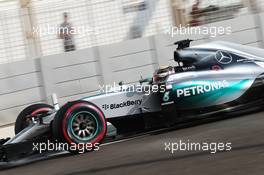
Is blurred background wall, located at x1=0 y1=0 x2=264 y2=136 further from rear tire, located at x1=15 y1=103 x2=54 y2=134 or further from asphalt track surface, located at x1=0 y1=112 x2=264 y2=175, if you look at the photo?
asphalt track surface, located at x1=0 y1=112 x2=264 y2=175

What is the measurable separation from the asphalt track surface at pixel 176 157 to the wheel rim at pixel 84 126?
278 mm

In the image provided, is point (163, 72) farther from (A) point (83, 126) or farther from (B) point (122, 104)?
(A) point (83, 126)

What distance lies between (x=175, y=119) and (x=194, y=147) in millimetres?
1885

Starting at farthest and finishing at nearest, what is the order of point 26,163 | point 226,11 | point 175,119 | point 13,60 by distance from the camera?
point 226,11, point 13,60, point 175,119, point 26,163

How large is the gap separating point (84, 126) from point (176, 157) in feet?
6.79

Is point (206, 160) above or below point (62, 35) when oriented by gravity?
below

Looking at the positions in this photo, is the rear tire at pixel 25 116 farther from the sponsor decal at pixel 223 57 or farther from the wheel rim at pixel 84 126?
the sponsor decal at pixel 223 57

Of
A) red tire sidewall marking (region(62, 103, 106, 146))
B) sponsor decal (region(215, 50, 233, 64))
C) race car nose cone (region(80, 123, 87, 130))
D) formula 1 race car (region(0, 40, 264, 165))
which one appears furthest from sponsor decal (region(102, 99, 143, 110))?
sponsor decal (region(215, 50, 233, 64))

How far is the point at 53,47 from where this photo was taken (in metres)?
12.8

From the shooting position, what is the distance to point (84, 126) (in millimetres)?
8594

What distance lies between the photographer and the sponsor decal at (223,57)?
9516mm

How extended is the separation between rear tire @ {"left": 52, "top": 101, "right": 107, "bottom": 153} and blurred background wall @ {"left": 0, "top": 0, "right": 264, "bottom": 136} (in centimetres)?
399

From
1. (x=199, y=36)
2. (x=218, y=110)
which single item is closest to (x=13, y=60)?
(x=199, y=36)

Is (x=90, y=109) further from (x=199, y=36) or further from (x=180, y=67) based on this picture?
(x=199, y=36)
